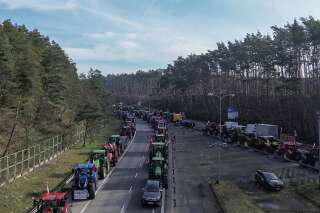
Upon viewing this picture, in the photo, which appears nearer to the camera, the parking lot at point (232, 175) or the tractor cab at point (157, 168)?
the parking lot at point (232, 175)

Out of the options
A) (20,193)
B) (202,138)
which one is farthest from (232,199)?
(202,138)

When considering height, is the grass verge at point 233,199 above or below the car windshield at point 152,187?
below

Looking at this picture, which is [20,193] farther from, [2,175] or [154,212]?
[154,212]

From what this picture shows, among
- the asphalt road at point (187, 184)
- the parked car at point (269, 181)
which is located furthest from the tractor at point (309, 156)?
the parked car at point (269, 181)

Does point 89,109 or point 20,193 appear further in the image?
point 89,109

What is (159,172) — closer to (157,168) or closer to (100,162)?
(157,168)

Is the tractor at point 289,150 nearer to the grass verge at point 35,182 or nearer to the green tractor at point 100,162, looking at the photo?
the green tractor at point 100,162
